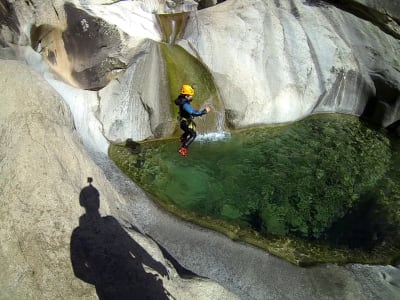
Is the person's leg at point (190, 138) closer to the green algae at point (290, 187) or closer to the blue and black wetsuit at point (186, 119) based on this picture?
the blue and black wetsuit at point (186, 119)

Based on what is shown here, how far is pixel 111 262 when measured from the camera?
22.2 feet

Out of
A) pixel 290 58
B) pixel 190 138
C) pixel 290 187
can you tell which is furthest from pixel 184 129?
pixel 290 58

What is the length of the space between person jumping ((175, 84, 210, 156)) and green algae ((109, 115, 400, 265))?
1.49 ft

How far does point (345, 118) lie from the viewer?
48.0 ft

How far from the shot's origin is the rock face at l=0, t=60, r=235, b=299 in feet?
21.0

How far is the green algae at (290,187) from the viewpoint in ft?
30.7

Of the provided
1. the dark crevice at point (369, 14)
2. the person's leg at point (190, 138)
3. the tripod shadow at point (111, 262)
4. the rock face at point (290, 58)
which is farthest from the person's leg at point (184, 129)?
the dark crevice at point (369, 14)

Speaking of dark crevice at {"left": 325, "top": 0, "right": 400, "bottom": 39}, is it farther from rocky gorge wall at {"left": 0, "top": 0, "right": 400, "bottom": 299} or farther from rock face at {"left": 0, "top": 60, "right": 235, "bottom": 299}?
rock face at {"left": 0, "top": 60, "right": 235, "bottom": 299}

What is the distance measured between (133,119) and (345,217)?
6.38m

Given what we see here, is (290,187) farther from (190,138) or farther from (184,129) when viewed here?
(184,129)

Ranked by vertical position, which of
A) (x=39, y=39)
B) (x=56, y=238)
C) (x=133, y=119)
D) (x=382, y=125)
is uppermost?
(x=39, y=39)

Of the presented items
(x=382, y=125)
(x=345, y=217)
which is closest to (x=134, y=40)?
(x=345, y=217)

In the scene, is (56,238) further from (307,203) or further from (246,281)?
(307,203)

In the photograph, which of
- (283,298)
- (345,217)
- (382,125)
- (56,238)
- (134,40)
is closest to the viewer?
(56,238)
